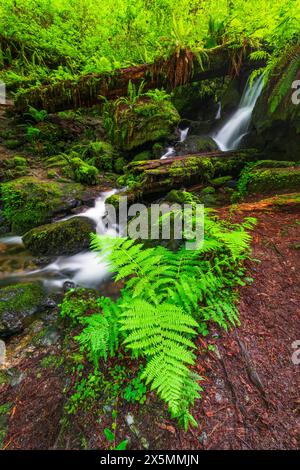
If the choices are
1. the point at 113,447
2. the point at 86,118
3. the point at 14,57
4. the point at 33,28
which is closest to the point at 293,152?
the point at 113,447

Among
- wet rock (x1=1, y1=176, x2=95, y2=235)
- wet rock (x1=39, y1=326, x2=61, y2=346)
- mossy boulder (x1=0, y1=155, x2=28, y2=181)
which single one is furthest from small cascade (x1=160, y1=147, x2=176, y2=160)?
wet rock (x1=39, y1=326, x2=61, y2=346)

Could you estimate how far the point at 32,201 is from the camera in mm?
5719

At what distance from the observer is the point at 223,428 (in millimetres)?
1550

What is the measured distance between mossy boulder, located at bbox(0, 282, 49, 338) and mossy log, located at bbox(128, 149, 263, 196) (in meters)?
3.09

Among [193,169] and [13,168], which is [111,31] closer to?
[13,168]

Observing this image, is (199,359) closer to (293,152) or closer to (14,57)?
(293,152)

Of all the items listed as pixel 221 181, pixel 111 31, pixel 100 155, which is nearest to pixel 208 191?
pixel 221 181

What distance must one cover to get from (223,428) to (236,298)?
1018 mm

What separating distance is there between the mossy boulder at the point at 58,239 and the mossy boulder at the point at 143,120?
3967 millimetres

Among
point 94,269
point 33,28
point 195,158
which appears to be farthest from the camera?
point 33,28

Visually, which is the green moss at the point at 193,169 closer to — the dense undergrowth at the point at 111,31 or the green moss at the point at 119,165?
the green moss at the point at 119,165

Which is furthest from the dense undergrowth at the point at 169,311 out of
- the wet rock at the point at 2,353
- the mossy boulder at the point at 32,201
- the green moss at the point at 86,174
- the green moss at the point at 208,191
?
the green moss at the point at 86,174

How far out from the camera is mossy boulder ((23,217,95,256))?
188 inches

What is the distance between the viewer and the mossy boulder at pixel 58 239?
4.77 metres
